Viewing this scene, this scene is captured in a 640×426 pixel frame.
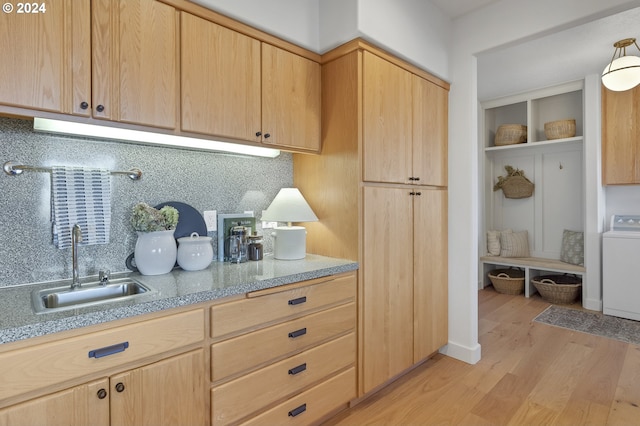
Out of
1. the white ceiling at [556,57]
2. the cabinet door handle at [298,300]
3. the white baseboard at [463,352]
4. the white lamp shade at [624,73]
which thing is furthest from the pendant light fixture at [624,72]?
the cabinet door handle at [298,300]

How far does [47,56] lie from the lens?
1.28m

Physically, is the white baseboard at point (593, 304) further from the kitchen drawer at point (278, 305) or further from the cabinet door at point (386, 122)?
the kitchen drawer at point (278, 305)

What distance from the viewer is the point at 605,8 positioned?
1920mm

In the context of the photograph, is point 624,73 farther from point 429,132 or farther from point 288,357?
point 288,357

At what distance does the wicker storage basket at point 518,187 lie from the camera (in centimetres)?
455

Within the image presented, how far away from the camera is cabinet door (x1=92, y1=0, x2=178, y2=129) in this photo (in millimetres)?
1385

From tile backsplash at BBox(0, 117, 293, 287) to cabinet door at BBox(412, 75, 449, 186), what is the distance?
1.10 m

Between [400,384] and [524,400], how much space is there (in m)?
0.76

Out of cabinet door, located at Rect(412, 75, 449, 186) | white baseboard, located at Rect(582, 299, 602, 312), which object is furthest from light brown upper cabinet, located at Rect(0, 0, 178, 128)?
white baseboard, located at Rect(582, 299, 602, 312)

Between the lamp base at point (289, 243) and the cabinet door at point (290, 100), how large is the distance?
52 centimetres

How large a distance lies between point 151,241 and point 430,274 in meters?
1.91

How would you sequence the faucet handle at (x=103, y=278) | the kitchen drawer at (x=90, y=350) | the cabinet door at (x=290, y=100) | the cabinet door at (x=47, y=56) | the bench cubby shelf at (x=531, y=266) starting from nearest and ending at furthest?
the kitchen drawer at (x=90, y=350), the cabinet door at (x=47, y=56), the faucet handle at (x=103, y=278), the cabinet door at (x=290, y=100), the bench cubby shelf at (x=531, y=266)

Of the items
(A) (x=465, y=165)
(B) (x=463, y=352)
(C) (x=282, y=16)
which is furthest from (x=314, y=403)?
(C) (x=282, y=16)

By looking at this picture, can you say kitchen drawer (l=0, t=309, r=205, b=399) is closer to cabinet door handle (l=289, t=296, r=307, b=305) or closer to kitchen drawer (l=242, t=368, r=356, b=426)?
cabinet door handle (l=289, t=296, r=307, b=305)
